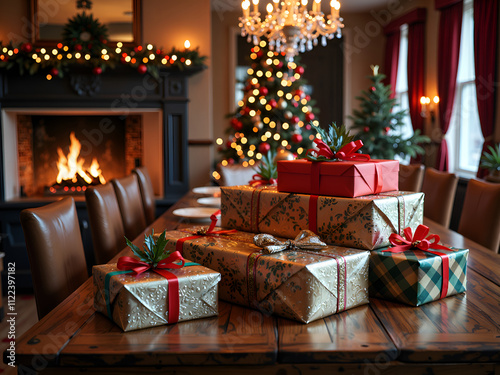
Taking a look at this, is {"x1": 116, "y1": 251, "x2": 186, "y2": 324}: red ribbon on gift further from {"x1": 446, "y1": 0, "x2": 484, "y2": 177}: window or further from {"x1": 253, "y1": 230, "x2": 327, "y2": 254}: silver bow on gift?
{"x1": 446, "y1": 0, "x2": 484, "y2": 177}: window

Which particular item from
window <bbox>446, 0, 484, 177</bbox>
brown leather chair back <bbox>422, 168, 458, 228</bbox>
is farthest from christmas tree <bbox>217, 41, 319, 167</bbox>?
brown leather chair back <bbox>422, 168, 458, 228</bbox>

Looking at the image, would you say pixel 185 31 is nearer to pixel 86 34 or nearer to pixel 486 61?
pixel 86 34

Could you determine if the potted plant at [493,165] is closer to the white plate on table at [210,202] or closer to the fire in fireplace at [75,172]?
the white plate on table at [210,202]

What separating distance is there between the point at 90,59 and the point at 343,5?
4254mm

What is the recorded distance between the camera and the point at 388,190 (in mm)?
1479

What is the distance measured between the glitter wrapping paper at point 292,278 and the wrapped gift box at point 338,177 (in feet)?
0.60

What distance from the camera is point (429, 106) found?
6422 mm

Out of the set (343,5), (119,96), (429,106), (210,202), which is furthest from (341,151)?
(343,5)

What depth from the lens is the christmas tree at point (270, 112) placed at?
5.97 m

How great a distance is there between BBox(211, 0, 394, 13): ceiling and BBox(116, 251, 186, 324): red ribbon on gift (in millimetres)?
6439

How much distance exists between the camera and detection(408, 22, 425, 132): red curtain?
21.6 ft

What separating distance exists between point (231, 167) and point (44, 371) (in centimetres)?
330

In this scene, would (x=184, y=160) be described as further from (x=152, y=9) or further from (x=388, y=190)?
(x=388, y=190)

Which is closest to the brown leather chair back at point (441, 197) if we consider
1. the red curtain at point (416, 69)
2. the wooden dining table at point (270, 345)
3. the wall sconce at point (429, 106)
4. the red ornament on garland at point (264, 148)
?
the wooden dining table at point (270, 345)
